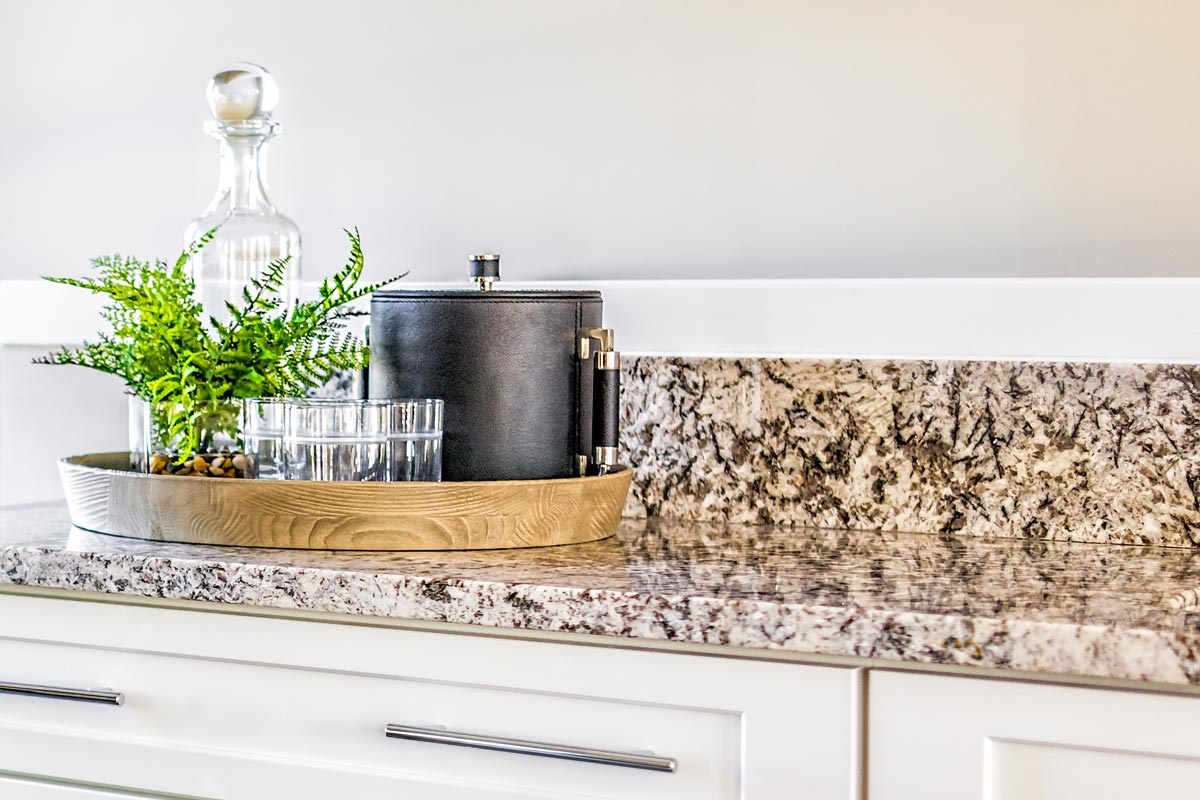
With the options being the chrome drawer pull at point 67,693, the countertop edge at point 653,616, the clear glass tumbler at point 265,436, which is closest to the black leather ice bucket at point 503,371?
Answer: the clear glass tumbler at point 265,436

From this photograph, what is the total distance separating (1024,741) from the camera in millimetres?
841

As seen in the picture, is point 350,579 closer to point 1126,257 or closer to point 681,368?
point 681,368

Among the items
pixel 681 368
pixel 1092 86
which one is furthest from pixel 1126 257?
pixel 681 368

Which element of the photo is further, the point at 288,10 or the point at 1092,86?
the point at 288,10

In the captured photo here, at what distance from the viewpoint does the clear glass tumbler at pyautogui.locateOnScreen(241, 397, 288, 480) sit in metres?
1.17

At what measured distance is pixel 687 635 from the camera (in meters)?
0.90

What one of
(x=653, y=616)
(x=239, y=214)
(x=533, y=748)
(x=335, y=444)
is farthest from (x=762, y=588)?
(x=239, y=214)

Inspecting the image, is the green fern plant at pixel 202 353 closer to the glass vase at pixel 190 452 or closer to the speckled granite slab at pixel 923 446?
the glass vase at pixel 190 452

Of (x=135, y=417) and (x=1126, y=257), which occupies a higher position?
(x=1126, y=257)

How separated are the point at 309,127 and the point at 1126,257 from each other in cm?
96

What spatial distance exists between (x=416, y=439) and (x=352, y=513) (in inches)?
3.7

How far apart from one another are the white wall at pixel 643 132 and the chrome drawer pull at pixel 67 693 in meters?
0.64

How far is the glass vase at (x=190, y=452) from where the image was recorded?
4.00 ft

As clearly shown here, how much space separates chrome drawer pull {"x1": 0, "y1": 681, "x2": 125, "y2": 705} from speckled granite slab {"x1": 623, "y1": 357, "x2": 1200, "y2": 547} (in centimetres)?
57
